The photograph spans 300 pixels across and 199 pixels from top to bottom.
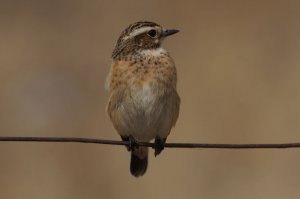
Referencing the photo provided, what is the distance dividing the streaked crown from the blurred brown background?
19.6 ft

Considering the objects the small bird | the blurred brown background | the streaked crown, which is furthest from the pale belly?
the blurred brown background

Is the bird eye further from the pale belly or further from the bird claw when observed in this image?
the bird claw

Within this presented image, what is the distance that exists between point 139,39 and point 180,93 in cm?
714

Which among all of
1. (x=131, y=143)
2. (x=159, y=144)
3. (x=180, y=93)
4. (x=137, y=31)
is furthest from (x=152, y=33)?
(x=180, y=93)

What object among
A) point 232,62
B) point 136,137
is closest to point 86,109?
point 232,62

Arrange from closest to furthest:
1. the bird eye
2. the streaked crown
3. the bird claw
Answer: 1. the bird claw
2. the streaked crown
3. the bird eye

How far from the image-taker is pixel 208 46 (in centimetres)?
1756

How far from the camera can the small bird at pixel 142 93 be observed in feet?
31.1

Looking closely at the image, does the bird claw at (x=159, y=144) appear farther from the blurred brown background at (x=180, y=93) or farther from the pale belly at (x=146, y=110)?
the blurred brown background at (x=180, y=93)

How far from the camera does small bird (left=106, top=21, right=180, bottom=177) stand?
31.1 ft

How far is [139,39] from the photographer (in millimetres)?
10016

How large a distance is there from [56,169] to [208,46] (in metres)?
2.99

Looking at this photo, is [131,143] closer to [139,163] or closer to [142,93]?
[142,93]

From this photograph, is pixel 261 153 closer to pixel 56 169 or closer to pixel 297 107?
pixel 297 107
